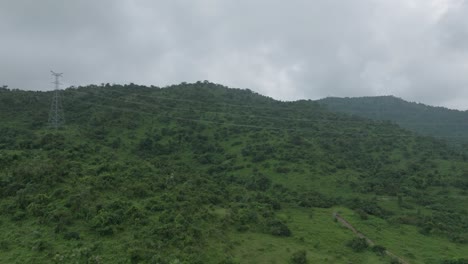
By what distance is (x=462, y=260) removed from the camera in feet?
109

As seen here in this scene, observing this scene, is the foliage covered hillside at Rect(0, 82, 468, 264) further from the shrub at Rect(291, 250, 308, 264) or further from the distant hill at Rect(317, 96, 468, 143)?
the distant hill at Rect(317, 96, 468, 143)

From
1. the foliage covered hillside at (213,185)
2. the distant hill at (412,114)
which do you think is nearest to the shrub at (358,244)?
the foliage covered hillside at (213,185)

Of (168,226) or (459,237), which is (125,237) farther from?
(459,237)

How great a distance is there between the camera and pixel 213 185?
45.9 metres

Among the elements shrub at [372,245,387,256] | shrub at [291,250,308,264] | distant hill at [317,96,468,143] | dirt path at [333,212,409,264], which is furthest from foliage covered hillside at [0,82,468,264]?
distant hill at [317,96,468,143]

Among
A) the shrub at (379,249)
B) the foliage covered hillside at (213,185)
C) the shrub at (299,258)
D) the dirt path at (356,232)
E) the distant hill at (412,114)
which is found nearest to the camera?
the foliage covered hillside at (213,185)

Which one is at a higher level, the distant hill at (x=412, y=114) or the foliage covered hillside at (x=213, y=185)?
the distant hill at (x=412, y=114)

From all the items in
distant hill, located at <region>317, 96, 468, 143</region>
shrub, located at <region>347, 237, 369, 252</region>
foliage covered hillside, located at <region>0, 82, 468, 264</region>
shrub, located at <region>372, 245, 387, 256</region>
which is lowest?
shrub, located at <region>372, 245, 387, 256</region>

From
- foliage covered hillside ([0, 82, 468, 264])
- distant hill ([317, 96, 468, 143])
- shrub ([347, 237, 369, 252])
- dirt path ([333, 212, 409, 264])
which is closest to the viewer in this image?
foliage covered hillside ([0, 82, 468, 264])

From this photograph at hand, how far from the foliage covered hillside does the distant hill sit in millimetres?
43998

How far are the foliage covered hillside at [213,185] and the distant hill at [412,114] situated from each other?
44.0 meters

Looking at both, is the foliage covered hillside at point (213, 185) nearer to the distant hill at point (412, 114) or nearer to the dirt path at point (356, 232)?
the dirt path at point (356, 232)

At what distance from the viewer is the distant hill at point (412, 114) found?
423 feet

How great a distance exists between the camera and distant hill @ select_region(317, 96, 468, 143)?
128875mm
